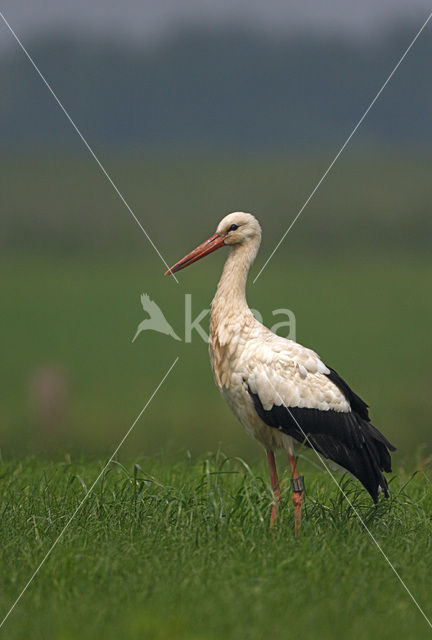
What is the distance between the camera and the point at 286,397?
21.0 feet

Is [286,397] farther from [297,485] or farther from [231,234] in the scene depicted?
[231,234]

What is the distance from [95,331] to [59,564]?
23.7 metres

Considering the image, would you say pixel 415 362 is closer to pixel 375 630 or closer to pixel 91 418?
pixel 91 418

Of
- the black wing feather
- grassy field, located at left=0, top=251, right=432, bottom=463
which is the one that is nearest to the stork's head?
the black wing feather

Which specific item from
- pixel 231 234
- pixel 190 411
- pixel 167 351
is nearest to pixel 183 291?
pixel 167 351

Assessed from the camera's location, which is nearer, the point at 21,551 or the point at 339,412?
the point at 21,551

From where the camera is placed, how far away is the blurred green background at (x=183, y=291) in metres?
18.8

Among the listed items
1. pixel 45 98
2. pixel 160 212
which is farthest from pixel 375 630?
pixel 45 98

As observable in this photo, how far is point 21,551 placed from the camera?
5.61 meters

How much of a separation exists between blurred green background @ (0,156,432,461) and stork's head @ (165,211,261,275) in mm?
2322

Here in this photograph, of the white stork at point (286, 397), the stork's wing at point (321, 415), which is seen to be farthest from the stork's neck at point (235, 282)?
the stork's wing at point (321, 415)

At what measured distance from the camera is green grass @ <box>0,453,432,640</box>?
4.75 meters

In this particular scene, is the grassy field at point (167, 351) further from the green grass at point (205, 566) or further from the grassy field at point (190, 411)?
the green grass at point (205, 566)

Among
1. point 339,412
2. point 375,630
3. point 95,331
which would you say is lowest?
point 95,331
